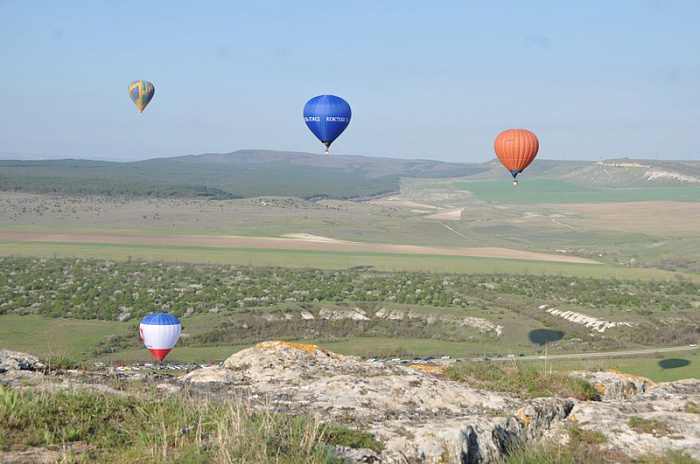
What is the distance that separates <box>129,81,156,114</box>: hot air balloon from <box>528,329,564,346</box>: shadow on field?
3957cm

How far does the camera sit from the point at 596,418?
8.18 metres

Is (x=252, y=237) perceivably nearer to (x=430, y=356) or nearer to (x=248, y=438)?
(x=430, y=356)

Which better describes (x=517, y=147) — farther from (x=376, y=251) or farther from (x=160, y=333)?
(x=376, y=251)

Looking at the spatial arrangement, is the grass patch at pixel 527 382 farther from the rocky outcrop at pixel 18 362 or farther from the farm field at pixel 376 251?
the farm field at pixel 376 251

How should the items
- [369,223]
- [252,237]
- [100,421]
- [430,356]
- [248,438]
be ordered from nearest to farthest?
1. [248,438]
2. [100,421]
3. [430,356]
4. [252,237]
5. [369,223]

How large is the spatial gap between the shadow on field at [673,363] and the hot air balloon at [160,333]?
2541 centimetres

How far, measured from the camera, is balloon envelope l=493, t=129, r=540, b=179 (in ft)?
143

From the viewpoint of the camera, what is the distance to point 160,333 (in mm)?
24141

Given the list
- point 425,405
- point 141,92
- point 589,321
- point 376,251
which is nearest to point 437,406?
point 425,405

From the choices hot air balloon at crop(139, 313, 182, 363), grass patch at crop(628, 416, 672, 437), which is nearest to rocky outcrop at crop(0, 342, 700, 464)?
grass patch at crop(628, 416, 672, 437)

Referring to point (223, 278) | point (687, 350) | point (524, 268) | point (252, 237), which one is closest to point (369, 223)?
point (252, 237)

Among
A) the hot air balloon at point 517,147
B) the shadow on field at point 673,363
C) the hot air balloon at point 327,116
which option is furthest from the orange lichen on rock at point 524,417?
the hot air balloon at point 517,147

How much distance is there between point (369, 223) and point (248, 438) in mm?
122624

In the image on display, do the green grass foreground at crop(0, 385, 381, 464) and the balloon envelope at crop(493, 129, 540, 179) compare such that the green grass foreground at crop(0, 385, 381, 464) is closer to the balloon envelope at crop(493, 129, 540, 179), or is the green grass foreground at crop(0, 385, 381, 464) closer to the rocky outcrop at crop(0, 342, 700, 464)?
the rocky outcrop at crop(0, 342, 700, 464)
